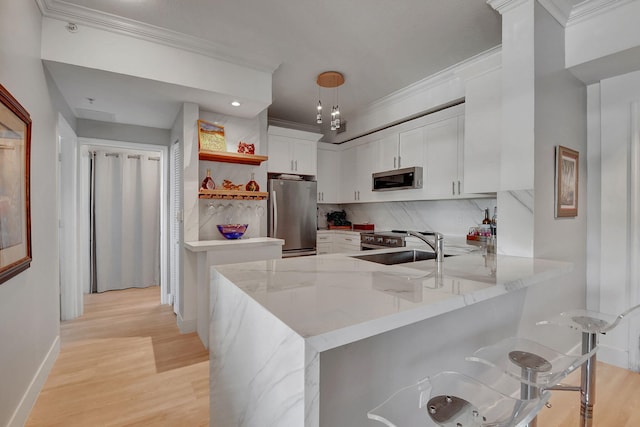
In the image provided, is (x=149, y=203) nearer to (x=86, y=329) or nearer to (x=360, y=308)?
(x=86, y=329)

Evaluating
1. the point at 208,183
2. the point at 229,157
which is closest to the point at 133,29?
the point at 229,157

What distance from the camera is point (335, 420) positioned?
1108 mm

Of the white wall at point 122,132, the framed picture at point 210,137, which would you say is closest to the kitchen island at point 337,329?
the framed picture at point 210,137

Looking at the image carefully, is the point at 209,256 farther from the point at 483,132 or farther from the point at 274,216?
the point at 483,132

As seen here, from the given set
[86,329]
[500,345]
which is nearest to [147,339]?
[86,329]

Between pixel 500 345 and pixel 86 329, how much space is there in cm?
374

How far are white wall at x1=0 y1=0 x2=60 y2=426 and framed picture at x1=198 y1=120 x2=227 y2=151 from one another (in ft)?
3.71

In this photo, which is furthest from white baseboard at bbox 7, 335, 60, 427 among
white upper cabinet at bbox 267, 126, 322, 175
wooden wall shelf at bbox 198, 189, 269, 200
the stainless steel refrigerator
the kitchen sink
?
white upper cabinet at bbox 267, 126, 322, 175

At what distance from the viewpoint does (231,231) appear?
3051 mm

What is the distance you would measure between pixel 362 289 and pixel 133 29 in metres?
2.63

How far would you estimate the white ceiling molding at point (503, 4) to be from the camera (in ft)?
6.62

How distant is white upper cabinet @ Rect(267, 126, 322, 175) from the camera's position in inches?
158

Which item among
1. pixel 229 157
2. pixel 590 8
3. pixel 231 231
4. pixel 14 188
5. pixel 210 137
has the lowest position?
pixel 231 231

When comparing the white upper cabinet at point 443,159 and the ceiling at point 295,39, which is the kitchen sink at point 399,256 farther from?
the ceiling at point 295,39
